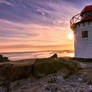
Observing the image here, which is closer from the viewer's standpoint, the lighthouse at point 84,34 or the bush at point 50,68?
the bush at point 50,68

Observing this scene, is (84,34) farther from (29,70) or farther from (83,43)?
(29,70)

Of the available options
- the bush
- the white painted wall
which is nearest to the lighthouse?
the white painted wall

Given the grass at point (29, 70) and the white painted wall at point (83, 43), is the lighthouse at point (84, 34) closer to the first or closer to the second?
the white painted wall at point (83, 43)

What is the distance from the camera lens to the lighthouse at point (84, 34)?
1110 centimetres

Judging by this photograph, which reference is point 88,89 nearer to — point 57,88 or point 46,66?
point 57,88

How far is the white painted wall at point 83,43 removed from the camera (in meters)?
11.1

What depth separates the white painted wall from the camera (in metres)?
11.1

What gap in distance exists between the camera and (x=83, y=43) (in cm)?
1155

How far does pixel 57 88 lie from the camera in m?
4.35

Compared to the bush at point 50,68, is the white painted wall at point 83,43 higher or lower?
higher

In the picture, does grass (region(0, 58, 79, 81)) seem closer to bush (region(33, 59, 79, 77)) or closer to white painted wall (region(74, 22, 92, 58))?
bush (region(33, 59, 79, 77))

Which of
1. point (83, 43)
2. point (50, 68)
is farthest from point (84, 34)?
point (50, 68)

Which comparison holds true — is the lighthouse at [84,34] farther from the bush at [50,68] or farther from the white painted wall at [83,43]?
the bush at [50,68]

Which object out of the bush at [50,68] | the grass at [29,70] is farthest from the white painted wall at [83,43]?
the grass at [29,70]
